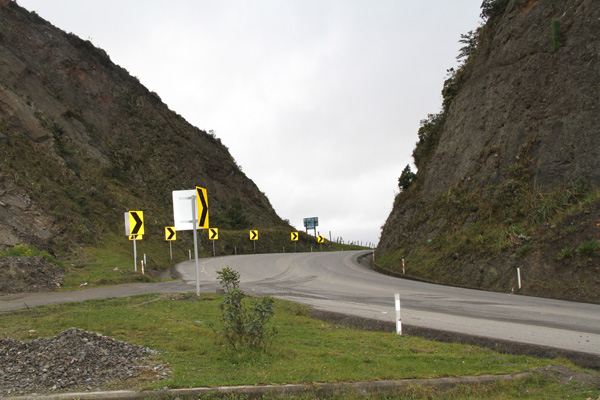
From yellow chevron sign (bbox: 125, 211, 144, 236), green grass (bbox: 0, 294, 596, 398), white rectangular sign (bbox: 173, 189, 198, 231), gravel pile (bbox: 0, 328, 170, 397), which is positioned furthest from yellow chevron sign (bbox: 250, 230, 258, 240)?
gravel pile (bbox: 0, 328, 170, 397)

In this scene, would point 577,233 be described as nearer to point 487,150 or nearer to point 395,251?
point 487,150

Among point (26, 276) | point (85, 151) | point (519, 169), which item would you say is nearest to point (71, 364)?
point (26, 276)

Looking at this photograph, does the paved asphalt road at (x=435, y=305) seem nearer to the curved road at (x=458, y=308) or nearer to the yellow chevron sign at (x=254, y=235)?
the curved road at (x=458, y=308)

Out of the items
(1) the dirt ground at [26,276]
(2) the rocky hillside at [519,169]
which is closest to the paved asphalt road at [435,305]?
(1) the dirt ground at [26,276]

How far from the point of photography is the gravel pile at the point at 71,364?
5.43 meters

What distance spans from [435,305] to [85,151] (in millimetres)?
38486

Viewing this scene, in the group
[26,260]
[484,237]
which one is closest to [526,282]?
[484,237]

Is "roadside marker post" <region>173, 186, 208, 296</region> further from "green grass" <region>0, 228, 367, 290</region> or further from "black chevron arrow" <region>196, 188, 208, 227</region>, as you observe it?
"green grass" <region>0, 228, 367, 290</region>

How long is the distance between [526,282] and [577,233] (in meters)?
2.29

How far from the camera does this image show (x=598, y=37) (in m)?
19.2

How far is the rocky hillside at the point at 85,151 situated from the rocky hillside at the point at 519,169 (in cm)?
2052

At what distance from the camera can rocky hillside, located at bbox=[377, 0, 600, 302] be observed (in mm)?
15469

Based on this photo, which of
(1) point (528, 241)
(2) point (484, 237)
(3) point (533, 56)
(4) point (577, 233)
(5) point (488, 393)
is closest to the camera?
(5) point (488, 393)

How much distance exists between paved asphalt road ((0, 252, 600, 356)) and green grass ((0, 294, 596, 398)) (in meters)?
1.50
